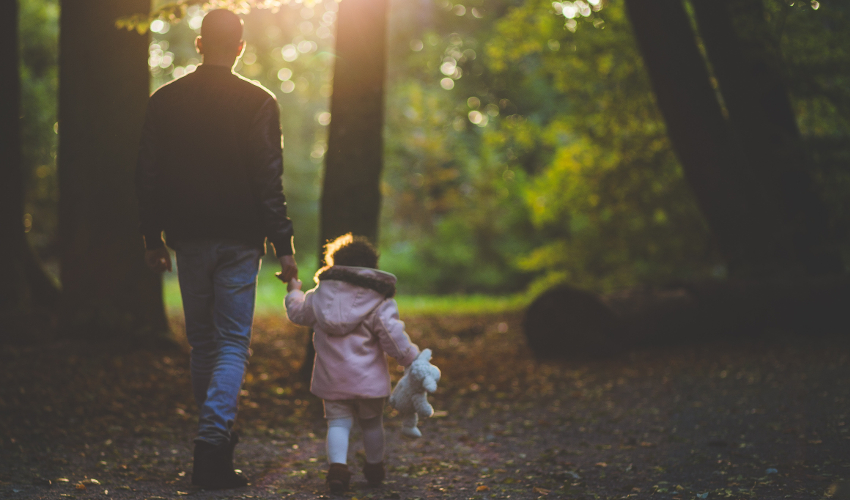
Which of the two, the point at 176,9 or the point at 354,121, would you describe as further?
the point at 354,121

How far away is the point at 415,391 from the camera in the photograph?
350 centimetres

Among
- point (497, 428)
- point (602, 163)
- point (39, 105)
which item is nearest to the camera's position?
point (497, 428)

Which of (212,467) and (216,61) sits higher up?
(216,61)

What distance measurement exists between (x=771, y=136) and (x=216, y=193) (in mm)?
7115

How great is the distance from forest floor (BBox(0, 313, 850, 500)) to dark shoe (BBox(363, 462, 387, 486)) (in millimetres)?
51

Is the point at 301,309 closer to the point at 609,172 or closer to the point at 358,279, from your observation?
the point at 358,279

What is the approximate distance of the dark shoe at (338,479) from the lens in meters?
3.51

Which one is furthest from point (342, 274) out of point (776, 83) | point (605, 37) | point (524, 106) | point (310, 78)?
point (524, 106)

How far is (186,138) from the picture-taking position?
369cm

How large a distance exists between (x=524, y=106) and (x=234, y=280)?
16524 millimetres

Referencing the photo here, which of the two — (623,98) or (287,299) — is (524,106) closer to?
(623,98)

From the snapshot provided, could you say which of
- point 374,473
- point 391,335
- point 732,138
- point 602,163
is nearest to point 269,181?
point 391,335

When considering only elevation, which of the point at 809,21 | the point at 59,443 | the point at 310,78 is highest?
the point at 310,78

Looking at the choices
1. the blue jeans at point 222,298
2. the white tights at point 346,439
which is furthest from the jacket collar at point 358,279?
the white tights at point 346,439
